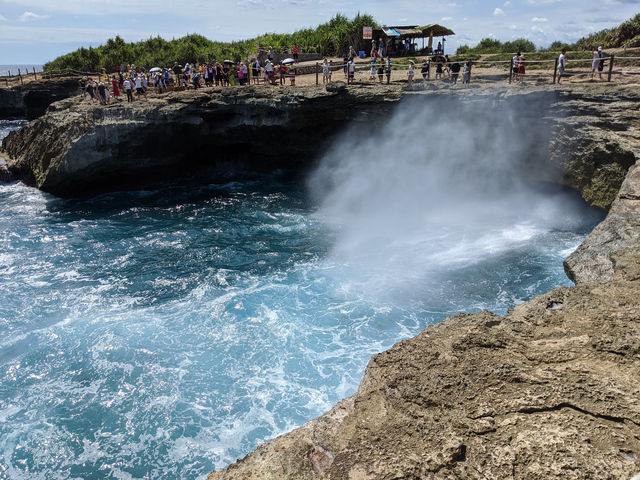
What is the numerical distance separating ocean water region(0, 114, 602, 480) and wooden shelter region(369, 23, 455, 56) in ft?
57.7

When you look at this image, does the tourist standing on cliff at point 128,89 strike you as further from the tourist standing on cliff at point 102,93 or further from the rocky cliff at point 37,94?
the rocky cliff at point 37,94

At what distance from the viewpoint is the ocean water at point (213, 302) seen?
10.0 m

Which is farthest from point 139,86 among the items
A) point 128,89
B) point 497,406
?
point 497,406

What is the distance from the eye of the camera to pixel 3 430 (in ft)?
33.2

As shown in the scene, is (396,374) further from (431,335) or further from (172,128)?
(172,128)

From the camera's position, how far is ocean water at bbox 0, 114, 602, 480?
32.9 ft

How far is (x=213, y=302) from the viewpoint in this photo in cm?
1482

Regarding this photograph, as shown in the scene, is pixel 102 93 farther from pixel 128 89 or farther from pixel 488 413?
pixel 488 413

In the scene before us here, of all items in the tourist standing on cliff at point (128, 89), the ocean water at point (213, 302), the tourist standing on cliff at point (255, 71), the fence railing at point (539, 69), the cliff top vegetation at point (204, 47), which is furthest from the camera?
the cliff top vegetation at point (204, 47)

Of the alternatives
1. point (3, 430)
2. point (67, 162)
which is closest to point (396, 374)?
point (3, 430)

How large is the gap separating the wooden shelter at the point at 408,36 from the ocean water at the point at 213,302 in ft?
57.7

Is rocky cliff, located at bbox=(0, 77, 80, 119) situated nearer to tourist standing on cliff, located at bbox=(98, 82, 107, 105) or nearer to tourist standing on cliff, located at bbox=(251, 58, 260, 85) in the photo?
tourist standing on cliff, located at bbox=(98, 82, 107, 105)

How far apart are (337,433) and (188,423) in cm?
647

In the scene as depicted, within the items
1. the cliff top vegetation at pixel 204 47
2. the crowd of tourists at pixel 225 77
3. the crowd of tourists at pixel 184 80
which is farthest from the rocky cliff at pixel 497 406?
the cliff top vegetation at pixel 204 47
